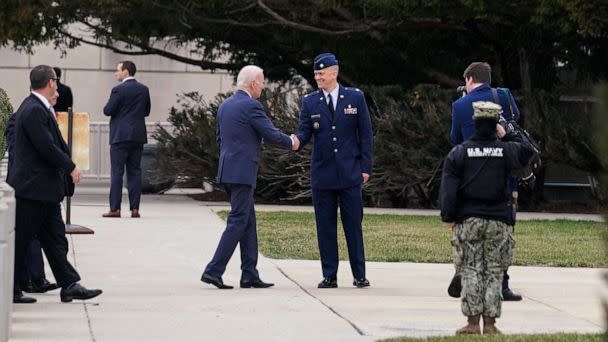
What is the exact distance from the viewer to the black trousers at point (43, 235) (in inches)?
374

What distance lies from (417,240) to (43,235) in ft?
21.2

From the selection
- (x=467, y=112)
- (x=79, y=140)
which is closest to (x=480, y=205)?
(x=467, y=112)

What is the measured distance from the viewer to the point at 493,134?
336 inches

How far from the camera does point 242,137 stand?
10969 mm

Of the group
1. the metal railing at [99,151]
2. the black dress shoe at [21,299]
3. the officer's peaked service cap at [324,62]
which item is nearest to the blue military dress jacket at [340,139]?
the officer's peaked service cap at [324,62]

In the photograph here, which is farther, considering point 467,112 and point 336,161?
point 336,161

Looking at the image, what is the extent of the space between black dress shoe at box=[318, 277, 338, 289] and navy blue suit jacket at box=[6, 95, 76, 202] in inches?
95.7

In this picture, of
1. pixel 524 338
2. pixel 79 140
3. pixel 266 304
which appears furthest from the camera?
pixel 79 140

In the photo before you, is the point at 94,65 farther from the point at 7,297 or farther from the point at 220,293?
the point at 7,297

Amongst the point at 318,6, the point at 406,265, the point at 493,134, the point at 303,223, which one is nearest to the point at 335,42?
the point at 318,6

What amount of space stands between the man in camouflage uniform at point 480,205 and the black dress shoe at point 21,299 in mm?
3243

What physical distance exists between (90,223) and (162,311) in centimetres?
739

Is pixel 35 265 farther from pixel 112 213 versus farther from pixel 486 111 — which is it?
pixel 112 213

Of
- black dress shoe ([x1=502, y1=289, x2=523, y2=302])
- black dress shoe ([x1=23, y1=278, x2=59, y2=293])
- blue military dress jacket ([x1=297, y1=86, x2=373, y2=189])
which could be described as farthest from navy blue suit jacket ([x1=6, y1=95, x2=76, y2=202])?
black dress shoe ([x1=502, y1=289, x2=523, y2=302])
